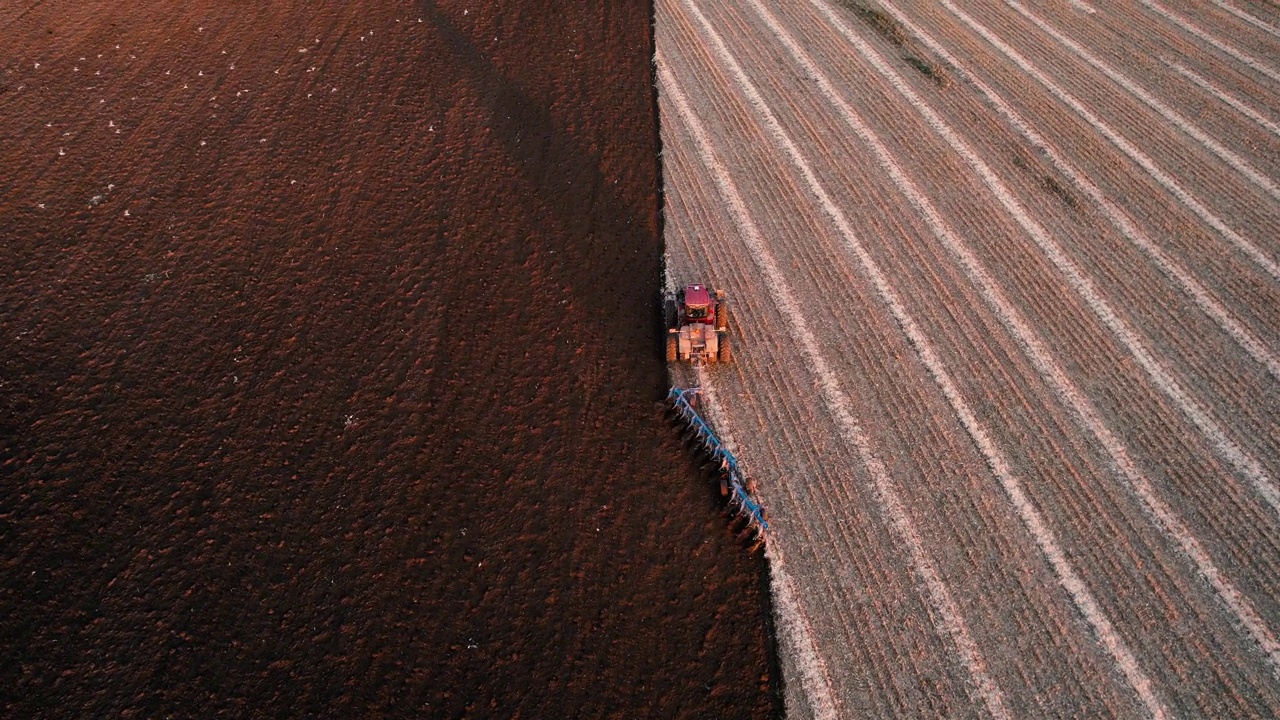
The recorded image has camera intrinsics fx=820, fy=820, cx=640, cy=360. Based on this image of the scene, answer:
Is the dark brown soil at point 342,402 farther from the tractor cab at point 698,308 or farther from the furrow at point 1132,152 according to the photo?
the furrow at point 1132,152

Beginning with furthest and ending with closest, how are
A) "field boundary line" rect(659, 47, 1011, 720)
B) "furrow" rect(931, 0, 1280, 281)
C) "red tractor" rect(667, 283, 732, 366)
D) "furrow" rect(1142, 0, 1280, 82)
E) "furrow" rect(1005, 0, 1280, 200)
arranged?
"furrow" rect(1142, 0, 1280, 82) < "furrow" rect(1005, 0, 1280, 200) < "furrow" rect(931, 0, 1280, 281) < "red tractor" rect(667, 283, 732, 366) < "field boundary line" rect(659, 47, 1011, 720)

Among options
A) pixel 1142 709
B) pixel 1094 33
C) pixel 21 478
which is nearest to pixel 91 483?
pixel 21 478

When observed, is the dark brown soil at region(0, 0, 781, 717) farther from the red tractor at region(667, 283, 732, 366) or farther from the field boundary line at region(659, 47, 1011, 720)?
the field boundary line at region(659, 47, 1011, 720)

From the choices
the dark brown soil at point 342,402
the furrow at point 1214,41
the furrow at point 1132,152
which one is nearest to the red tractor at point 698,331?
the dark brown soil at point 342,402

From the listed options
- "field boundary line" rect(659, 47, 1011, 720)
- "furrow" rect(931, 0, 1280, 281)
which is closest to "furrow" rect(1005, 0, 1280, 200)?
"furrow" rect(931, 0, 1280, 281)

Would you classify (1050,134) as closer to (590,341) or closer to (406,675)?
(590,341)

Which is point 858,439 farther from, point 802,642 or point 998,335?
point 998,335
